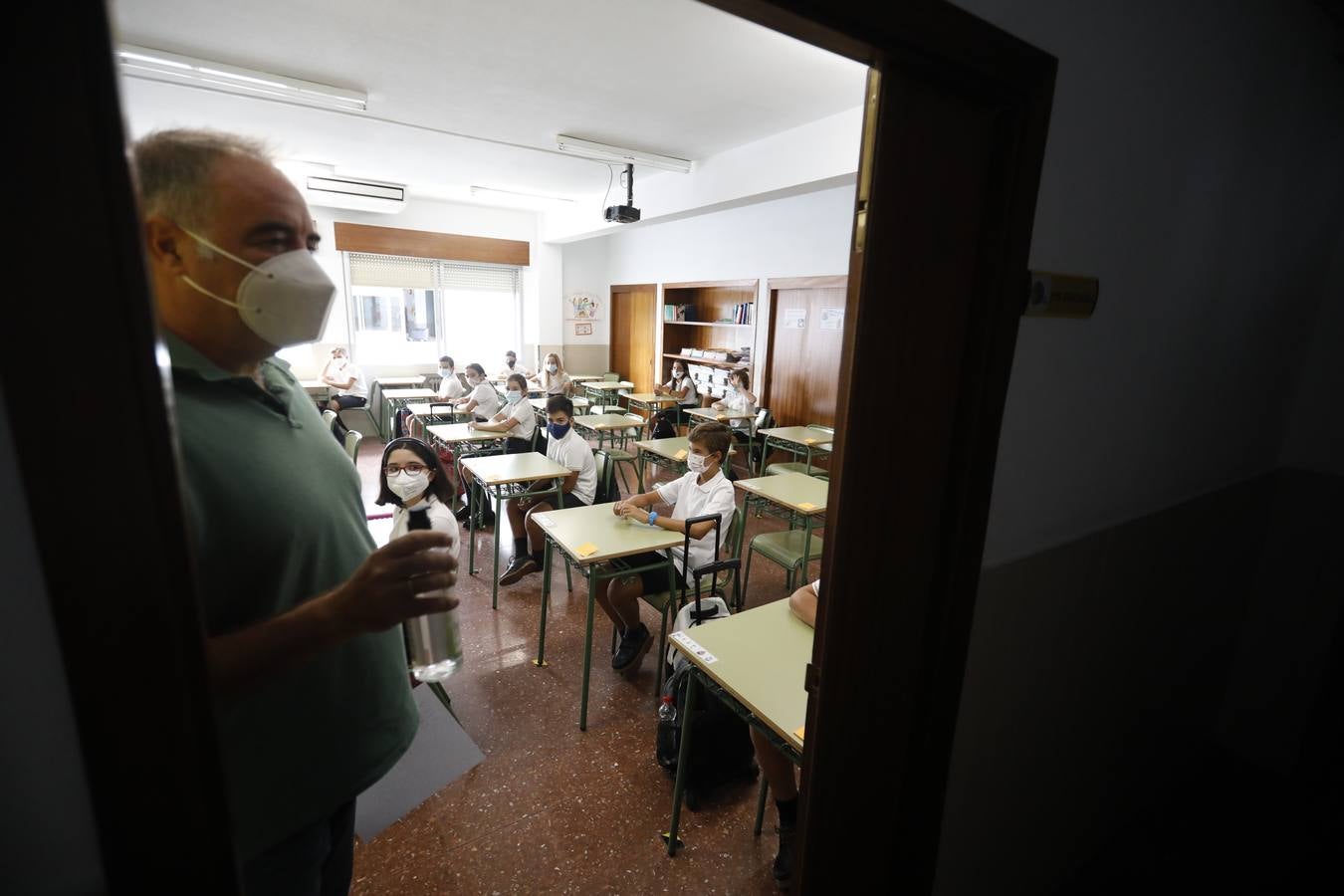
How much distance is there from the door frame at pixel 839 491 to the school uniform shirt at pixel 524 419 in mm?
4109

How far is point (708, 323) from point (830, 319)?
2207 mm

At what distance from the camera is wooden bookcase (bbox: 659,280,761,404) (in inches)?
293

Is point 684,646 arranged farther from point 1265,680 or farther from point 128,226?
point 1265,680

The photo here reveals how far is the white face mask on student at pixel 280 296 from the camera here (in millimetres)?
807

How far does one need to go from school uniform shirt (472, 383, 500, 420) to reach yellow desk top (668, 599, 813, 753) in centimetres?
465

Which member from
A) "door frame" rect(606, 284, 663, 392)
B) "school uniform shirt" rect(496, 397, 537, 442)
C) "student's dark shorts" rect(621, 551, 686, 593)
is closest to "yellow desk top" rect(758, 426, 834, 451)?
"school uniform shirt" rect(496, 397, 537, 442)

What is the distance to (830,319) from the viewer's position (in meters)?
6.18

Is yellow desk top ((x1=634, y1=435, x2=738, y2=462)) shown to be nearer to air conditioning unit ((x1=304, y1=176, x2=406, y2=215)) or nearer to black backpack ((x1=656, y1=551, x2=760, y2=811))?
black backpack ((x1=656, y1=551, x2=760, y2=811))

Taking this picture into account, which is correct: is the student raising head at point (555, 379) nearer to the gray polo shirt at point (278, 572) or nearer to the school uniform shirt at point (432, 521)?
the school uniform shirt at point (432, 521)

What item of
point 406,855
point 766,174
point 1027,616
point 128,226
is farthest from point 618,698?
point 766,174

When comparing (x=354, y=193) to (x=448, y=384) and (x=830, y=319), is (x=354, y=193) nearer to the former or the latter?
(x=448, y=384)

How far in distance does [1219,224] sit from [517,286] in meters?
9.16

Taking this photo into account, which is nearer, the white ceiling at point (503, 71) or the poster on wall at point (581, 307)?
the white ceiling at point (503, 71)

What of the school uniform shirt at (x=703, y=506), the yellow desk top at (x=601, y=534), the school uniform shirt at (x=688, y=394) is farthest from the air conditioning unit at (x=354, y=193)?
the school uniform shirt at (x=703, y=506)
